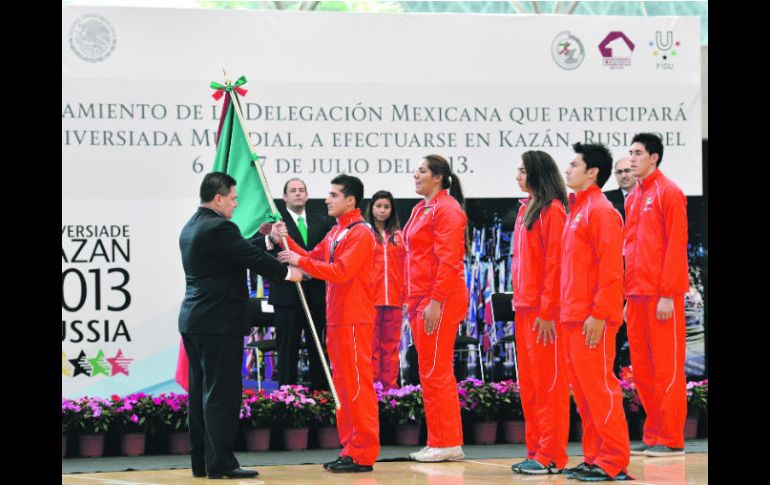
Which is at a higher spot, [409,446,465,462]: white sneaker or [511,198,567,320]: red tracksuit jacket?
[511,198,567,320]: red tracksuit jacket

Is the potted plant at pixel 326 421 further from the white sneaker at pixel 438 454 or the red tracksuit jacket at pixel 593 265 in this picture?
the red tracksuit jacket at pixel 593 265

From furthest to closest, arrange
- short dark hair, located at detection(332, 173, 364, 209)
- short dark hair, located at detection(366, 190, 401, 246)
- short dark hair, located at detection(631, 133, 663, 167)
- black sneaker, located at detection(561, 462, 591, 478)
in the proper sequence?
short dark hair, located at detection(366, 190, 401, 246), short dark hair, located at detection(631, 133, 663, 167), short dark hair, located at detection(332, 173, 364, 209), black sneaker, located at detection(561, 462, 591, 478)

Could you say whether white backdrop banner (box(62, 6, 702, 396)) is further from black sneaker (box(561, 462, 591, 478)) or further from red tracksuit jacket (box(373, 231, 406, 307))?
black sneaker (box(561, 462, 591, 478))

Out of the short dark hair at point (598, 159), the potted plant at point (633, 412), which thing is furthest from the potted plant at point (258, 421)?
the short dark hair at point (598, 159)

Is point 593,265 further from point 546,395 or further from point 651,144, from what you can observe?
point 651,144

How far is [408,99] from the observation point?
351 inches

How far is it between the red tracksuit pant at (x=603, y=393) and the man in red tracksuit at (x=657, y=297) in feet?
4.02

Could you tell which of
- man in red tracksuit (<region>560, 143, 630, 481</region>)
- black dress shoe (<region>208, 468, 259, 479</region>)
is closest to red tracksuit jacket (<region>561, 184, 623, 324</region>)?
man in red tracksuit (<region>560, 143, 630, 481</region>)

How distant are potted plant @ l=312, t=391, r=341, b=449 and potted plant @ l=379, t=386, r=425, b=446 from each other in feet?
1.20

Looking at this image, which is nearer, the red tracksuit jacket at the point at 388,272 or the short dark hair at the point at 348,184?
the short dark hair at the point at 348,184

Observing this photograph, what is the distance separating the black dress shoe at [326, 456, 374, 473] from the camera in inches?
258

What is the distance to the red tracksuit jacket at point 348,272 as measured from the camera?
6.43m

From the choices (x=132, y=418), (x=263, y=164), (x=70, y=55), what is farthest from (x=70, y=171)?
(x=132, y=418)

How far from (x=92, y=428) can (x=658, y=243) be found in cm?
392
